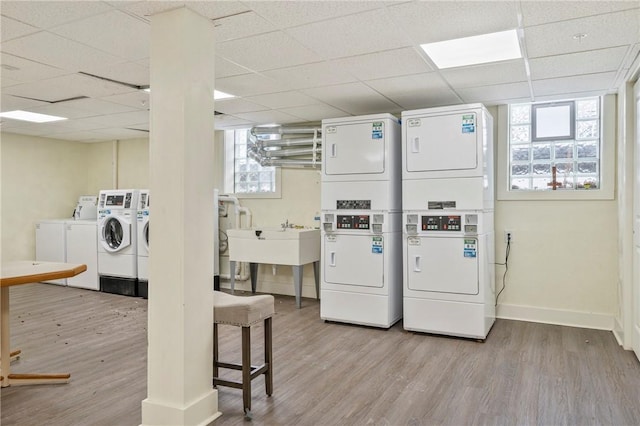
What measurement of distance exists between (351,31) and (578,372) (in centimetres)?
293

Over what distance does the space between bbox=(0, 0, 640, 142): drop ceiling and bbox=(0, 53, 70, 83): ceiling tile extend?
0.03ft

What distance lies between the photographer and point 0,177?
21.7 feet

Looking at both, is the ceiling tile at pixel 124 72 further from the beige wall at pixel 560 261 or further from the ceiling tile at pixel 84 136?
the beige wall at pixel 560 261

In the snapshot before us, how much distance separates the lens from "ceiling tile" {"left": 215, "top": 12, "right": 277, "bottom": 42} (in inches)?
103

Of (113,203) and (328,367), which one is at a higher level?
(113,203)

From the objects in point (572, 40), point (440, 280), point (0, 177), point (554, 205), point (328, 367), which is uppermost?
point (572, 40)

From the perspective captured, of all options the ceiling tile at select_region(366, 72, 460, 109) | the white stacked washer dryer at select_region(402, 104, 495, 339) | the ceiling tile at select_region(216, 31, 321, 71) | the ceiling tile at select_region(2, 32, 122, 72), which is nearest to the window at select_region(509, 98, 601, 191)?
the white stacked washer dryer at select_region(402, 104, 495, 339)

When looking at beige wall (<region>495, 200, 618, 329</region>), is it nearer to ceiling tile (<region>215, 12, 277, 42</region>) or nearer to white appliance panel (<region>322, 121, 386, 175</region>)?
white appliance panel (<region>322, 121, 386, 175</region>)

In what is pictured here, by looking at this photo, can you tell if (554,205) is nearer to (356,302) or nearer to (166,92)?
(356,302)

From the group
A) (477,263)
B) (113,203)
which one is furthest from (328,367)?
(113,203)

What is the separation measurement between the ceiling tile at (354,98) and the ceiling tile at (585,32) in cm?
154

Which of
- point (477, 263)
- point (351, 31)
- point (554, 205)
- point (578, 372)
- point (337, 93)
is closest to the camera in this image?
point (351, 31)

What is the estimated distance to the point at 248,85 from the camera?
4082 mm

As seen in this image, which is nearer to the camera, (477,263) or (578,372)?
(578,372)
